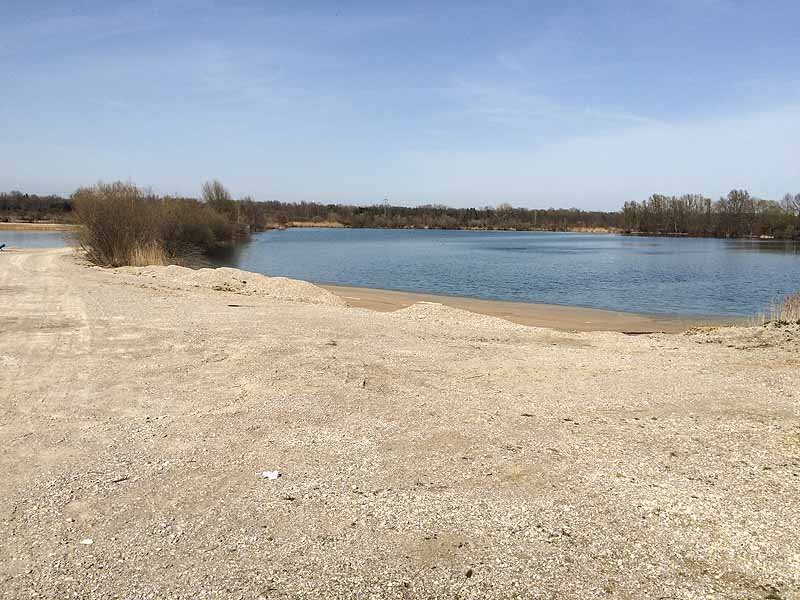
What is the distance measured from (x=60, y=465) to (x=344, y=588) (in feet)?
10.2

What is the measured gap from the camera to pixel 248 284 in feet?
69.8

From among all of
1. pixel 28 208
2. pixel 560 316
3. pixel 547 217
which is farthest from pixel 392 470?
pixel 547 217

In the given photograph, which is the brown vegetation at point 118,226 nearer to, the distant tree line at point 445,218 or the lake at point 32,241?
the lake at point 32,241

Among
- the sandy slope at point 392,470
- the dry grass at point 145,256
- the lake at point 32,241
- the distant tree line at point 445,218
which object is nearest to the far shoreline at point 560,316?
the sandy slope at point 392,470

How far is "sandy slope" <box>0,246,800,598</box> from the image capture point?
374 centimetres

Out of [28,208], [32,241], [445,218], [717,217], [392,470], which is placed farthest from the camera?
[445,218]

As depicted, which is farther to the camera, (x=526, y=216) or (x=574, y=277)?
(x=526, y=216)

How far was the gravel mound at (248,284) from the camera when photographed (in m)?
19.9

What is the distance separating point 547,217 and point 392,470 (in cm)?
16907

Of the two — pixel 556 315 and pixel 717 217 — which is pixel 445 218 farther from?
pixel 556 315

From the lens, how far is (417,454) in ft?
18.8

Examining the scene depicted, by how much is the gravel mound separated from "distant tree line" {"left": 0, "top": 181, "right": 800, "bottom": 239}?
35.4 ft

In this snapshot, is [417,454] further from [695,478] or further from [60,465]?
[60,465]

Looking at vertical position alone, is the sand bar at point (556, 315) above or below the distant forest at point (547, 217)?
below
